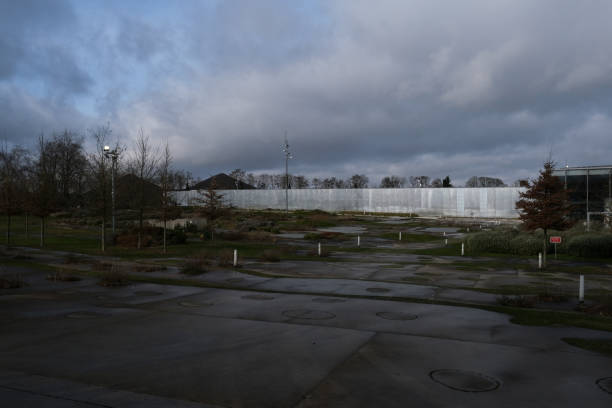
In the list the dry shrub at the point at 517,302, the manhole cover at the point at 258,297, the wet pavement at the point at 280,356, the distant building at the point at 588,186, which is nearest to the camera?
the wet pavement at the point at 280,356

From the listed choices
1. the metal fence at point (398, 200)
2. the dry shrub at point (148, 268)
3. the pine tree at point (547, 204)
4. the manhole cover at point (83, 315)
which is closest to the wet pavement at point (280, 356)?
the manhole cover at point (83, 315)

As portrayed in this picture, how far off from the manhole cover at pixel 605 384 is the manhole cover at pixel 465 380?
1.34 m

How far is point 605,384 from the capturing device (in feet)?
19.7

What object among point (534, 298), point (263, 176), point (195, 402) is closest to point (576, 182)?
point (534, 298)

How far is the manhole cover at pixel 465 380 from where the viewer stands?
5.84m

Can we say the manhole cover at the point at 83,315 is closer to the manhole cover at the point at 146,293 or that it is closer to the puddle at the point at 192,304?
the puddle at the point at 192,304

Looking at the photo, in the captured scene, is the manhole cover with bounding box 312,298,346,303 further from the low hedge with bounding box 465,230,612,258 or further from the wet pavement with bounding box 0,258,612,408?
the low hedge with bounding box 465,230,612,258

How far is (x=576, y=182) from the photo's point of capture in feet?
131

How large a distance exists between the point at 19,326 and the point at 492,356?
8843mm

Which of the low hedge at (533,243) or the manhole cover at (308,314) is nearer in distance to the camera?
the manhole cover at (308,314)

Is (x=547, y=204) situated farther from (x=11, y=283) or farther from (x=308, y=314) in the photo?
(x=11, y=283)

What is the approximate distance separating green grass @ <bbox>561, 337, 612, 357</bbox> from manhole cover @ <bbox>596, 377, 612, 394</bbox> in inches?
53.8

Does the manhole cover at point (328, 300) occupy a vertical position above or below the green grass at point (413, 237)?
above

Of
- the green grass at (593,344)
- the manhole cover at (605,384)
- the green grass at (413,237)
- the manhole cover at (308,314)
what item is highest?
the manhole cover at (605,384)
